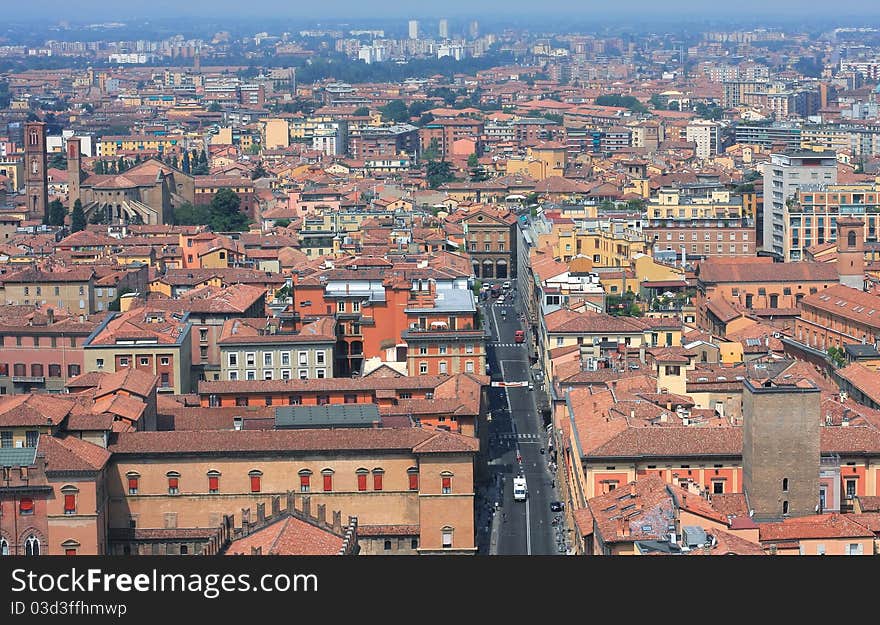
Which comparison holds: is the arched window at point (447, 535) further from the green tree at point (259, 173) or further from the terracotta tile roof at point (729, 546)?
the green tree at point (259, 173)

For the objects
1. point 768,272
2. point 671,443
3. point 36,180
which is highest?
point 671,443

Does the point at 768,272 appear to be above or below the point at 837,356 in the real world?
above

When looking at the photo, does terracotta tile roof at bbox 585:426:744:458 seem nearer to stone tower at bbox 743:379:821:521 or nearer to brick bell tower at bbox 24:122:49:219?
stone tower at bbox 743:379:821:521

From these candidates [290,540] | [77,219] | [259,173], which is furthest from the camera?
[259,173]

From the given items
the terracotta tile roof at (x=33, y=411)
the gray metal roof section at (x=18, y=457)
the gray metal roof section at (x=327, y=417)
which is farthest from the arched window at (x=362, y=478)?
the gray metal roof section at (x=18, y=457)

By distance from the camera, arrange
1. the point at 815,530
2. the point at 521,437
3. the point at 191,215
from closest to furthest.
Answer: the point at 815,530, the point at 521,437, the point at 191,215

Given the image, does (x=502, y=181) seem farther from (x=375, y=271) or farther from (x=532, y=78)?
(x=532, y=78)

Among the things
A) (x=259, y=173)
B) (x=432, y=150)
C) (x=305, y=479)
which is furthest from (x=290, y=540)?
(x=432, y=150)

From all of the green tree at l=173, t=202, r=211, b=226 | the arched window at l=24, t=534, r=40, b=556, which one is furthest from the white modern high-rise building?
the arched window at l=24, t=534, r=40, b=556

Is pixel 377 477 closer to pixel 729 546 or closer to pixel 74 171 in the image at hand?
pixel 729 546
